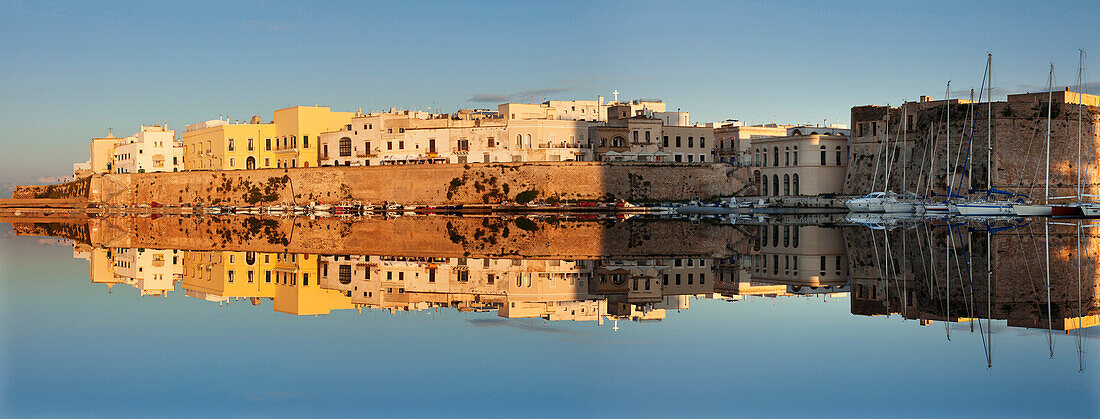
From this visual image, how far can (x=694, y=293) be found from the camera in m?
13.9

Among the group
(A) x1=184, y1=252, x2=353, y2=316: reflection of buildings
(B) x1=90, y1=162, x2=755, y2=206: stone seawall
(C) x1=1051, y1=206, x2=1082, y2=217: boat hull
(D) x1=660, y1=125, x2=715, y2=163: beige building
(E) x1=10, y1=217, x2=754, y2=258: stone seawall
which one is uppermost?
(D) x1=660, y1=125, x2=715, y2=163: beige building

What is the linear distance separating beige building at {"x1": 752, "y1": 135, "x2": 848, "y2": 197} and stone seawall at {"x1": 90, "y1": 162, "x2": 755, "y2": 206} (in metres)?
1.88

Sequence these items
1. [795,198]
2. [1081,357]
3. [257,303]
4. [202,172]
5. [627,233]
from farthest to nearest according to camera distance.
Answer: [202,172], [795,198], [627,233], [257,303], [1081,357]

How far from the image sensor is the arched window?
2210 inches

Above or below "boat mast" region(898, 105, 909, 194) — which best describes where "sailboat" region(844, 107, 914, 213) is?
below

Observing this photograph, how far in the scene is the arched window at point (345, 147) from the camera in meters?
56.1

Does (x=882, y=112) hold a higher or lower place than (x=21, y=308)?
higher

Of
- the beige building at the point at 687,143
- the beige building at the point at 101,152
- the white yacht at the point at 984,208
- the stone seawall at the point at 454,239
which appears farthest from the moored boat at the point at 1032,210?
the beige building at the point at 101,152

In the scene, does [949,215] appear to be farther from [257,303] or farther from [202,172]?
[202,172]

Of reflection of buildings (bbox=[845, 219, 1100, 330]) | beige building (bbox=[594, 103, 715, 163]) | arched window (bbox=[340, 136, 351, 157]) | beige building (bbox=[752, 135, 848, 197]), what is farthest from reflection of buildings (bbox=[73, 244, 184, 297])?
beige building (bbox=[752, 135, 848, 197])

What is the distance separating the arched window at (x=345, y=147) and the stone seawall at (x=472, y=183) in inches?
69.6

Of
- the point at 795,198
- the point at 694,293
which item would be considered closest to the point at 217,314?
the point at 694,293

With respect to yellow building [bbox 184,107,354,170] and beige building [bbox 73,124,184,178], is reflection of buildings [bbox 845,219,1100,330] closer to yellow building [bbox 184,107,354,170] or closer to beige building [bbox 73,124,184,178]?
yellow building [bbox 184,107,354,170]

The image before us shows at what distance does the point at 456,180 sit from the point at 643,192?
30.0 feet
